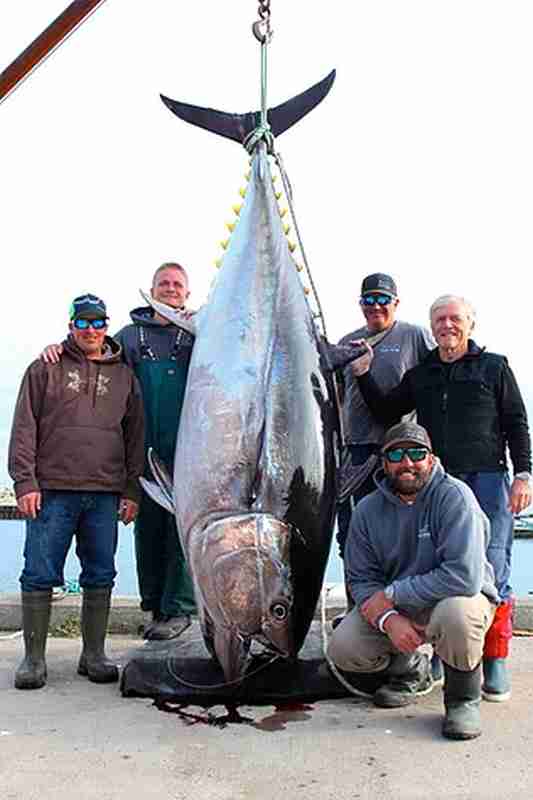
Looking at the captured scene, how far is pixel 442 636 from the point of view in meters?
3.48

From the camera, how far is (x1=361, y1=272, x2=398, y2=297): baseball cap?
4.54 metres

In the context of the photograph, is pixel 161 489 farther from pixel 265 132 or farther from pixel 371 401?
pixel 265 132

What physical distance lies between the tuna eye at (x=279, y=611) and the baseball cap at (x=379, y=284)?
171 cm

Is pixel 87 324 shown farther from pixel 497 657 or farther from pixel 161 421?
pixel 497 657

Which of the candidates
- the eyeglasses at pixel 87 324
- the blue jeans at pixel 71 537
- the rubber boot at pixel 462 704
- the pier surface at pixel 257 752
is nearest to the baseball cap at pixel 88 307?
the eyeglasses at pixel 87 324

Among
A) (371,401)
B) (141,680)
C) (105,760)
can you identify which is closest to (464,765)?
(105,760)

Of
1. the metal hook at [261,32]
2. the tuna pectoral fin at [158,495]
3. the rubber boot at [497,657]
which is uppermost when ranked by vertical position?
the metal hook at [261,32]

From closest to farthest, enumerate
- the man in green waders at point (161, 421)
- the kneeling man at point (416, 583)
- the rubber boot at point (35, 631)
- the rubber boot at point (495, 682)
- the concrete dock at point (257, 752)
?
the concrete dock at point (257, 752)
the kneeling man at point (416, 583)
the rubber boot at point (495, 682)
the rubber boot at point (35, 631)
the man in green waders at point (161, 421)

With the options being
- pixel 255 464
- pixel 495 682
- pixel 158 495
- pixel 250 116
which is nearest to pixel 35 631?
pixel 158 495

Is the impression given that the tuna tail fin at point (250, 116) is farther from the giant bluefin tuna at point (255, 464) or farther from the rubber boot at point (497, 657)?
the rubber boot at point (497, 657)

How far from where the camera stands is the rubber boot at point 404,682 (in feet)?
12.6

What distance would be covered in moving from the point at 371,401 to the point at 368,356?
26 centimetres

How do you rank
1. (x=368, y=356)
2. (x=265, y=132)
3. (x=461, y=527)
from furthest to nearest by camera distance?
(x=265, y=132)
(x=368, y=356)
(x=461, y=527)

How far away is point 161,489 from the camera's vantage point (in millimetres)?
4027
